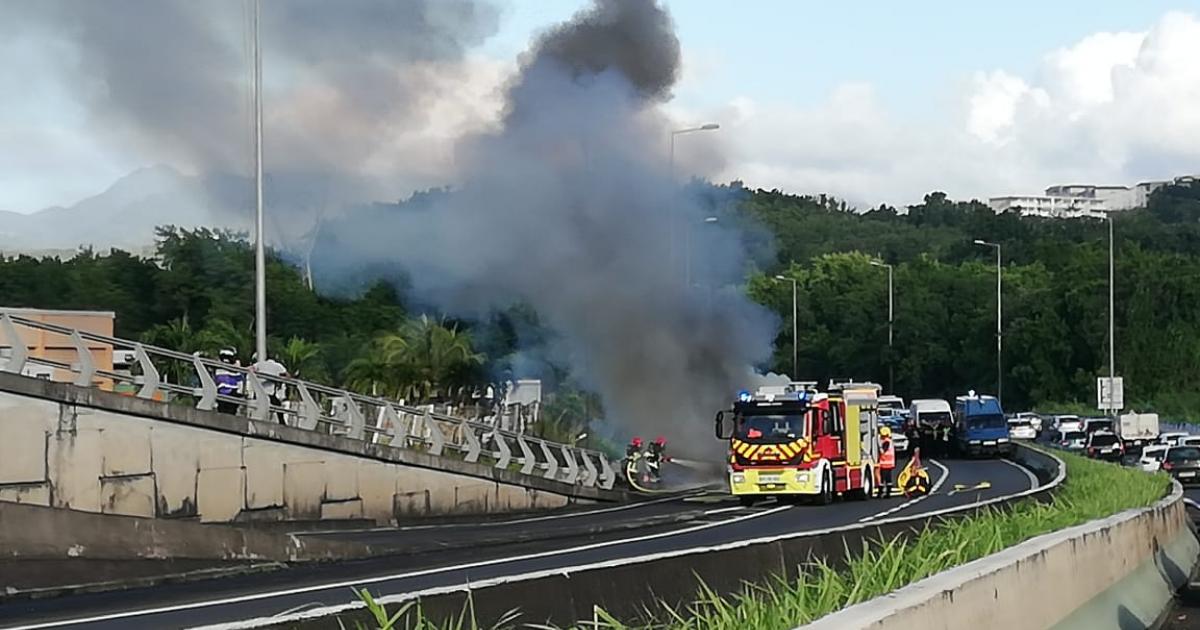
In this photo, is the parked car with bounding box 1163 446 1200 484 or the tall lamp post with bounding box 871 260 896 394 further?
the tall lamp post with bounding box 871 260 896 394

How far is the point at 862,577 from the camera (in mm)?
10156

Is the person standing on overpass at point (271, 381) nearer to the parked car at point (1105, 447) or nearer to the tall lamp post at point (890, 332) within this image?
the parked car at point (1105, 447)

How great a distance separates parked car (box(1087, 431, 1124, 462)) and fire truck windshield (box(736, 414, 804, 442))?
28068 millimetres

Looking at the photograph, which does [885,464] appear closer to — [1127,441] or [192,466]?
[192,466]

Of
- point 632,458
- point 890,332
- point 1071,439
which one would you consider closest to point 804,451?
point 632,458

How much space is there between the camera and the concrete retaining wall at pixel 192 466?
24172mm

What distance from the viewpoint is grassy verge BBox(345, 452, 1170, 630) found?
8.45 metres

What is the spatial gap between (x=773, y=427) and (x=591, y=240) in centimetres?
1454

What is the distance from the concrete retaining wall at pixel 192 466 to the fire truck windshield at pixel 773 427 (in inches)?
265

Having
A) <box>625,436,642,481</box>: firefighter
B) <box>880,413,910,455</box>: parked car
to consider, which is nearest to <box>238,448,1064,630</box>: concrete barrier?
<box>625,436,642,481</box>: firefighter

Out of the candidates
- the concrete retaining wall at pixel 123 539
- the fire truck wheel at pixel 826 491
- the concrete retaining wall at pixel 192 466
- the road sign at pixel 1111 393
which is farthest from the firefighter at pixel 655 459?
the road sign at pixel 1111 393

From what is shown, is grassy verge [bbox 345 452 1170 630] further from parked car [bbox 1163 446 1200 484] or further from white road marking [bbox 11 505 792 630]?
parked car [bbox 1163 446 1200 484]

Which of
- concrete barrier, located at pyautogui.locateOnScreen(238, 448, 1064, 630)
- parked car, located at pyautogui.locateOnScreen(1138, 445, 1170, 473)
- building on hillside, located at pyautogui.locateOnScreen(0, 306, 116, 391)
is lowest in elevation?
parked car, located at pyautogui.locateOnScreen(1138, 445, 1170, 473)

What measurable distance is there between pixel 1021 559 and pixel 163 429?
18049 millimetres
